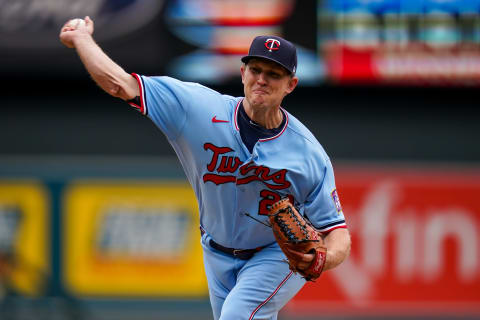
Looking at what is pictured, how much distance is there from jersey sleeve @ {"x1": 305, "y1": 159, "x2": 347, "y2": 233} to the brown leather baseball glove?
203mm

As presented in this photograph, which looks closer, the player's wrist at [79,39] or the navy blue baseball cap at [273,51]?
the player's wrist at [79,39]

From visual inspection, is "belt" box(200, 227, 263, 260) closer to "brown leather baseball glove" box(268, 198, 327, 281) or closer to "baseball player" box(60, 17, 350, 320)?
"baseball player" box(60, 17, 350, 320)

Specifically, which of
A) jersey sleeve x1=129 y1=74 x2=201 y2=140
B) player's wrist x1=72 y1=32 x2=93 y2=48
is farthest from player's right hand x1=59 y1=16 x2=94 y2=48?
jersey sleeve x1=129 y1=74 x2=201 y2=140

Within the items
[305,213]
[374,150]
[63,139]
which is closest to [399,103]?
[374,150]

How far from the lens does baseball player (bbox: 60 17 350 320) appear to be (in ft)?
11.8

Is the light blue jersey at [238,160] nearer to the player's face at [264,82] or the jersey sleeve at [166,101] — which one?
the jersey sleeve at [166,101]

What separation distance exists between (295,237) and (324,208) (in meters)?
0.34

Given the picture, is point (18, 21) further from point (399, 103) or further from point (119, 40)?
point (399, 103)

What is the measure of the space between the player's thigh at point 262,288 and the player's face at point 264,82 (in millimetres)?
731

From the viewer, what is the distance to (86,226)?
846cm

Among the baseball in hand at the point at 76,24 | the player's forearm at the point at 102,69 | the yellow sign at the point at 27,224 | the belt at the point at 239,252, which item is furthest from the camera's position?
the yellow sign at the point at 27,224

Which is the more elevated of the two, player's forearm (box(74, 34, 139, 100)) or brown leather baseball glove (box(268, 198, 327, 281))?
player's forearm (box(74, 34, 139, 100))

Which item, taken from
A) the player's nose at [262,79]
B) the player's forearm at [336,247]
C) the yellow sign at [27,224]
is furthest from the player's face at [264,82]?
the yellow sign at [27,224]

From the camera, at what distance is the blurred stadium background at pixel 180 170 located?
332 inches
